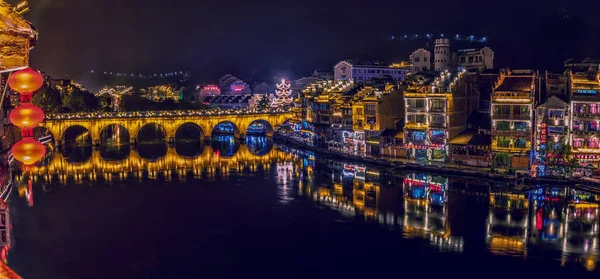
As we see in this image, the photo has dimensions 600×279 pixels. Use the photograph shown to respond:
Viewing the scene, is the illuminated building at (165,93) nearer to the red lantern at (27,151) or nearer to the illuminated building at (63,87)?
the illuminated building at (63,87)

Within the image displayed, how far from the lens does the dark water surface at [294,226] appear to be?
85.0 feet

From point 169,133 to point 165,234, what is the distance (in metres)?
44.4

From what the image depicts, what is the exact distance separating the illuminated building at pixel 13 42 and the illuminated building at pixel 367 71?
76.2m

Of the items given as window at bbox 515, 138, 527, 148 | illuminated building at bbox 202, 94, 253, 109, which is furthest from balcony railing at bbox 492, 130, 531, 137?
illuminated building at bbox 202, 94, 253, 109

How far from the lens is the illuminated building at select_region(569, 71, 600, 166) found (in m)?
41.7

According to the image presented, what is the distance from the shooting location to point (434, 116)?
49812 mm

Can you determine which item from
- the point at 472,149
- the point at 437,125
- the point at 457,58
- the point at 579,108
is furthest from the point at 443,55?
the point at 579,108

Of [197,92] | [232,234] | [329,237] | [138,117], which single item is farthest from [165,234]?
[197,92]

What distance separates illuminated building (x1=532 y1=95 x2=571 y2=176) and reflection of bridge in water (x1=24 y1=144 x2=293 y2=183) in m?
23.7

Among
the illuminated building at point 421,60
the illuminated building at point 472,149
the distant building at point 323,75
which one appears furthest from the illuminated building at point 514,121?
the distant building at point 323,75

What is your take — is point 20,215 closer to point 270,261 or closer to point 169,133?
point 270,261

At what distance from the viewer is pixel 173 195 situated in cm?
4169

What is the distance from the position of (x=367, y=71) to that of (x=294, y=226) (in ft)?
185

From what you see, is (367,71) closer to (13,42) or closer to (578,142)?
(578,142)
